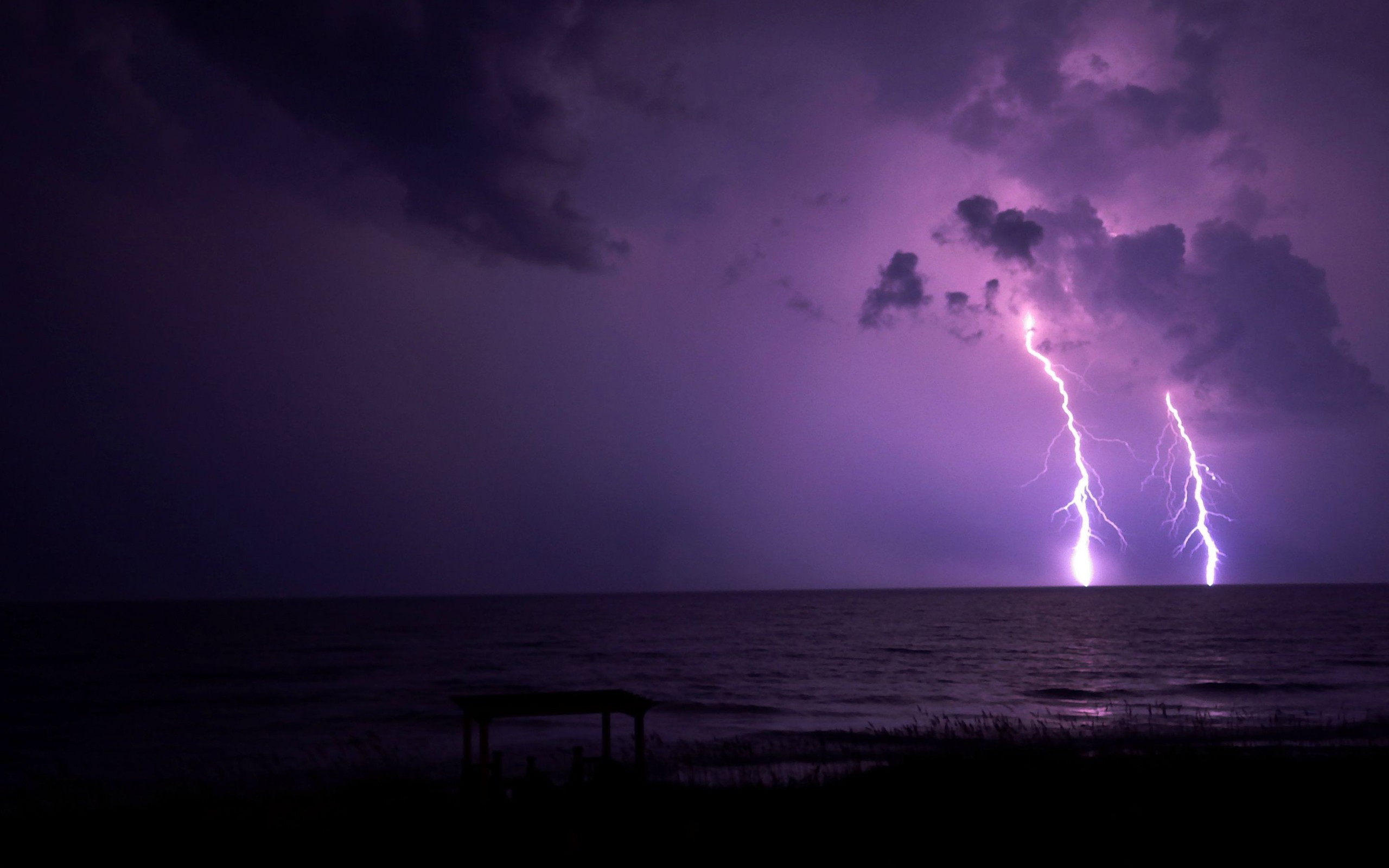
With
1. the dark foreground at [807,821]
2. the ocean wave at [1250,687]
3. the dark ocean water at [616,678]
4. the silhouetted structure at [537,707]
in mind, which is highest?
the silhouetted structure at [537,707]

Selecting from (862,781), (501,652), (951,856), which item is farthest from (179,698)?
(951,856)

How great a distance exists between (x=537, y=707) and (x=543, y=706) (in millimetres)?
133

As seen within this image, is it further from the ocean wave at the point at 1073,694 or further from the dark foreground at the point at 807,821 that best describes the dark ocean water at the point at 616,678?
the dark foreground at the point at 807,821

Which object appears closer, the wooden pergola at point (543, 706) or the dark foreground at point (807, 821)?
the dark foreground at point (807, 821)

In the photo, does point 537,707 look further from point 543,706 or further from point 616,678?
point 616,678

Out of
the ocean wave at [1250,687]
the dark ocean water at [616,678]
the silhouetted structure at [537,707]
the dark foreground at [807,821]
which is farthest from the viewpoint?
the ocean wave at [1250,687]

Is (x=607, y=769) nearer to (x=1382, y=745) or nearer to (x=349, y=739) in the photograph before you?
(x=349, y=739)

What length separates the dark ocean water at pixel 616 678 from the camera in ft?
100

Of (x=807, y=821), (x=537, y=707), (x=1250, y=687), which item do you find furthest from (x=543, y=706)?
(x=1250, y=687)

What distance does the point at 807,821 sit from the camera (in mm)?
15141

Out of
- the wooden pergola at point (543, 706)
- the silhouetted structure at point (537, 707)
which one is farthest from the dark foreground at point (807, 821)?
the wooden pergola at point (543, 706)

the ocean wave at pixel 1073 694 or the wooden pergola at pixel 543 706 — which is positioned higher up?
the wooden pergola at pixel 543 706

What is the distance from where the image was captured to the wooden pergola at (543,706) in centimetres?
1338

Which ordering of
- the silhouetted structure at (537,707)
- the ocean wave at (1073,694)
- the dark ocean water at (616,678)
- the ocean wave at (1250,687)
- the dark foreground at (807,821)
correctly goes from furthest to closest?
the ocean wave at (1250,687) < the ocean wave at (1073,694) < the dark ocean water at (616,678) < the silhouetted structure at (537,707) < the dark foreground at (807,821)
